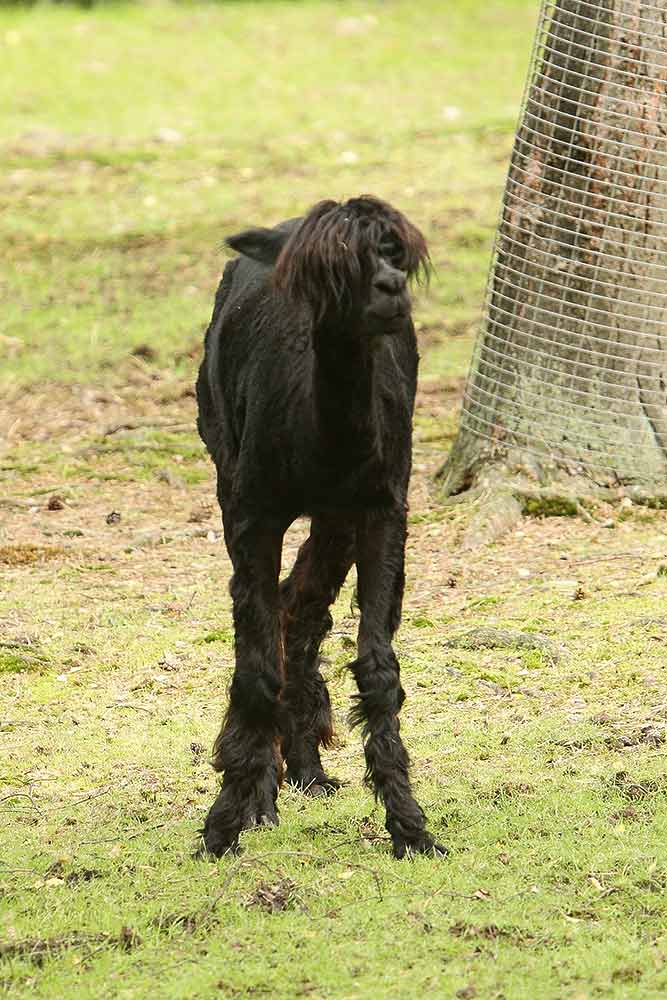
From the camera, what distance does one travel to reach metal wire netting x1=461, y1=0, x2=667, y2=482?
10.0m

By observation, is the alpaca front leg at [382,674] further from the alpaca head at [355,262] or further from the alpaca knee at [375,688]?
the alpaca head at [355,262]

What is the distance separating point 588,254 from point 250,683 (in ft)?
16.0

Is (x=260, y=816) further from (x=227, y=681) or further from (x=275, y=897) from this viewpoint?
(x=227, y=681)

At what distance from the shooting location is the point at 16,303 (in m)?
15.4

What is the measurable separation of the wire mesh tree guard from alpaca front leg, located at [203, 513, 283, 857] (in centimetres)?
433

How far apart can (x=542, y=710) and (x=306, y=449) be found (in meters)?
2.23

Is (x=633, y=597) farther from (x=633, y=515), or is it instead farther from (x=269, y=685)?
(x=269, y=685)

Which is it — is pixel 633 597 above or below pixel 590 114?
below

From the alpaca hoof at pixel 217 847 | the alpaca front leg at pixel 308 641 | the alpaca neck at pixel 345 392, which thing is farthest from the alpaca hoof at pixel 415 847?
the alpaca neck at pixel 345 392

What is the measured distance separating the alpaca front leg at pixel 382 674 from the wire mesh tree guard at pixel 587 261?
14.0 ft

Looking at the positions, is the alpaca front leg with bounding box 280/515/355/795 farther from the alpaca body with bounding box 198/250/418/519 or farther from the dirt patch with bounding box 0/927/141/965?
the dirt patch with bounding box 0/927/141/965

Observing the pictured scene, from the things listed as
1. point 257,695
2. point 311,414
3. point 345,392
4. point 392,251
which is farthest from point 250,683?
point 392,251

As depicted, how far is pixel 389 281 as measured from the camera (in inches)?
212

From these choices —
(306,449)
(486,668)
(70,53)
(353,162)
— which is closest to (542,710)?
(486,668)
